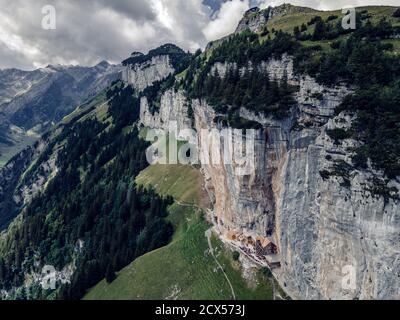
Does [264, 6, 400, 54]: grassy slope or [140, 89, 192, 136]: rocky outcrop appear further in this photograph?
[140, 89, 192, 136]: rocky outcrop

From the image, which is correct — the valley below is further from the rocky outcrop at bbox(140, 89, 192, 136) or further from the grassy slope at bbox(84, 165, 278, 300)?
the rocky outcrop at bbox(140, 89, 192, 136)

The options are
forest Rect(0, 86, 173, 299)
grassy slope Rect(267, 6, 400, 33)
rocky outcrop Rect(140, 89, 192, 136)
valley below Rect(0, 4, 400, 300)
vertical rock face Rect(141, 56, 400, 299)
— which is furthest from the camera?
rocky outcrop Rect(140, 89, 192, 136)

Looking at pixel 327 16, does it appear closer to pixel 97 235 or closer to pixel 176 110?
pixel 176 110

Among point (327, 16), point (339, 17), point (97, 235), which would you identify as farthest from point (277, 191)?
point (97, 235)

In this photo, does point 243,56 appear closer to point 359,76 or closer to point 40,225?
point 359,76

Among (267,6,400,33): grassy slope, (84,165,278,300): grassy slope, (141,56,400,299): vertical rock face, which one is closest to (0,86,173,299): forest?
(84,165,278,300): grassy slope
